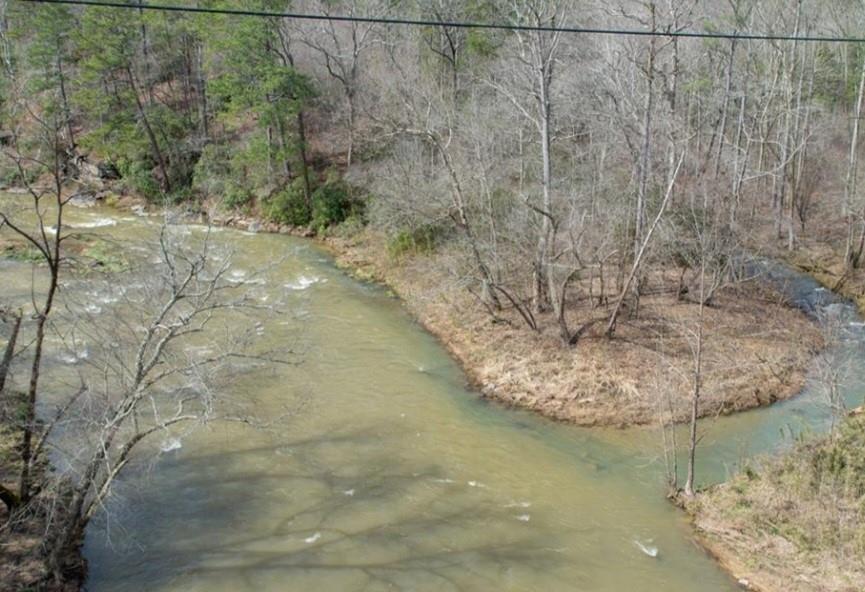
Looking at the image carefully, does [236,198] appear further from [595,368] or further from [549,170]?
[595,368]

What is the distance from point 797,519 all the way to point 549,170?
996 cm

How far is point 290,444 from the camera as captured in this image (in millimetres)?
14438

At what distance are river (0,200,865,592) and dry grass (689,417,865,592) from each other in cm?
59

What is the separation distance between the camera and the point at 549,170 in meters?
18.2

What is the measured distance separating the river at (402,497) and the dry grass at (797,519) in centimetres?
59

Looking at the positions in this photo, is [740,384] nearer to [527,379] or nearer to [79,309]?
[527,379]

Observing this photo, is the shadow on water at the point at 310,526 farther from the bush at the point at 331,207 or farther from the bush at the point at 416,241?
the bush at the point at 331,207

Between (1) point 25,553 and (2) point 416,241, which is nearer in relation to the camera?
(1) point 25,553

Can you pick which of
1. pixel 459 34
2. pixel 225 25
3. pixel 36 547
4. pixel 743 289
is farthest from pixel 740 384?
pixel 225 25

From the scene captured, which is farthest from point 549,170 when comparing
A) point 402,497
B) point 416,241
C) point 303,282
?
point 303,282

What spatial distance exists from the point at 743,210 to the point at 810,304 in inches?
221

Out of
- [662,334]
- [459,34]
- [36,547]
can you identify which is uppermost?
[459,34]

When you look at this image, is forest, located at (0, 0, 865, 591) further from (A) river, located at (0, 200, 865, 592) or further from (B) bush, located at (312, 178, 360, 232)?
(A) river, located at (0, 200, 865, 592)

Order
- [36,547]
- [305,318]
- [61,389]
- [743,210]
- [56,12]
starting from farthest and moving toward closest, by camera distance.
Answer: [56,12]
[743,210]
[305,318]
[61,389]
[36,547]
